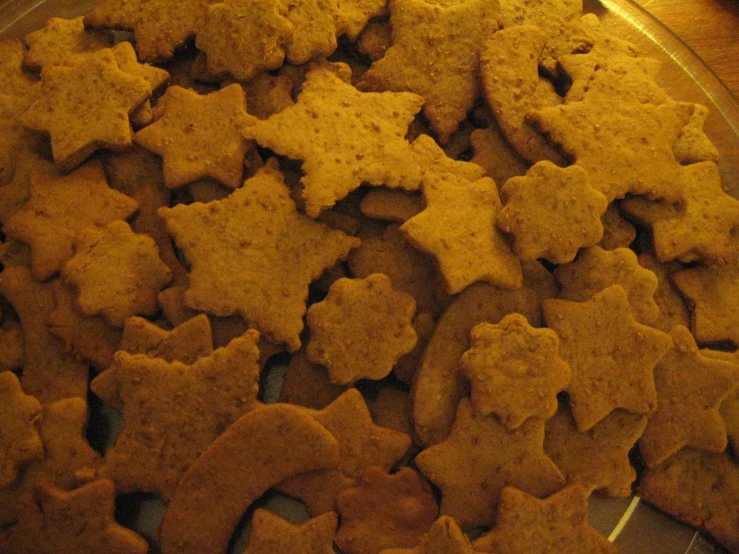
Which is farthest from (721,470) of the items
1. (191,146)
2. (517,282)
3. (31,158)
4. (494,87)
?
(31,158)

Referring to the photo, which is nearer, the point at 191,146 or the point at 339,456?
the point at 339,456

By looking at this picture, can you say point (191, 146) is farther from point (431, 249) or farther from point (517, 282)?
point (517, 282)

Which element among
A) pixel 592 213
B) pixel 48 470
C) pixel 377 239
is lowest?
pixel 48 470

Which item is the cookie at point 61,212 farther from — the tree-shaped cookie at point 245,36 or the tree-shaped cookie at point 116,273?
the tree-shaped cookie at point 245,36

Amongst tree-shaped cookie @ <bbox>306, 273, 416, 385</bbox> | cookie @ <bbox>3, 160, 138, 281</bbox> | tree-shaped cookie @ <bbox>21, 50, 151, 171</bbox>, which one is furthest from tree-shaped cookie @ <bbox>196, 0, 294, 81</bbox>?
tree-shaped cookie @ <bbox>306, 273, 416, 385</bbox>

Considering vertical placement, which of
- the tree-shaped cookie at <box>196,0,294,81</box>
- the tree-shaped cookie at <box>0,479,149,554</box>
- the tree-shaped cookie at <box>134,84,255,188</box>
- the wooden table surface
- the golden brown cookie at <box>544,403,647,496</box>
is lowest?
the tree-shaped cookie at <box>0,479,149,554</box>

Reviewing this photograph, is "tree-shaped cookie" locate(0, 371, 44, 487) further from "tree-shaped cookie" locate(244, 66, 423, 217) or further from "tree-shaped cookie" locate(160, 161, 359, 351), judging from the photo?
"tree-shaped cookie" locate(244, 66, 423, 217)

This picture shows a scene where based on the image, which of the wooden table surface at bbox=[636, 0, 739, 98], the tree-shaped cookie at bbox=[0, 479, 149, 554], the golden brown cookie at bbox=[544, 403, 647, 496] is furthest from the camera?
the wooden table surface at bbox=[636, 0, 739, 98]

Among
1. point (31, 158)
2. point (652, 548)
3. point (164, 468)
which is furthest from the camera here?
point (31, 158)
